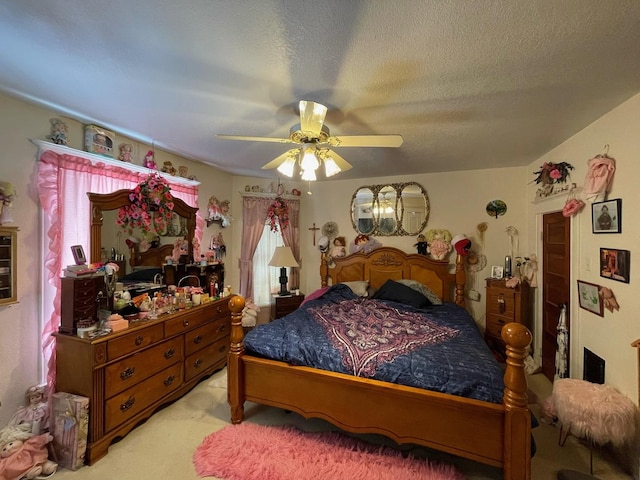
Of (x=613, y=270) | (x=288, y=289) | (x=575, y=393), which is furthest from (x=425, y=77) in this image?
(x=288, y=289)

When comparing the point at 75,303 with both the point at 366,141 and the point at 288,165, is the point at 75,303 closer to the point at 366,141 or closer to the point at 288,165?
the point at 288,165

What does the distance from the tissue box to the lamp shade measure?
101 inches

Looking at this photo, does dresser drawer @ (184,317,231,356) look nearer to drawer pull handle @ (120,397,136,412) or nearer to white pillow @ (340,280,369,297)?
drawer pull handle @ (120,397,136,412)

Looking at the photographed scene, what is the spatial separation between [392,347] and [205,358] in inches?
78.4

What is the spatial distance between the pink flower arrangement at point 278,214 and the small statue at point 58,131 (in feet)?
8.16

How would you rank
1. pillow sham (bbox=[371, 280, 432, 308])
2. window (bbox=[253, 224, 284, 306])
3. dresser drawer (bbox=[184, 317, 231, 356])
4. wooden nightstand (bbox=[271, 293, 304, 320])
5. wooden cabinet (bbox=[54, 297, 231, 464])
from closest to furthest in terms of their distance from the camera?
wooden cabinet (bbox=[54, 297, 231, 464]) → dresser drawer (bbox=[184, 317, 231, 356]) → pillow sham (bbox=[371, 280, 432, 308]) → wooden nightstand (bbox=[271, 293, 304, 320]) → window (bbox=[253, 224, 284, 306])

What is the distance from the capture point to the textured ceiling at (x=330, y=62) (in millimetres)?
1159

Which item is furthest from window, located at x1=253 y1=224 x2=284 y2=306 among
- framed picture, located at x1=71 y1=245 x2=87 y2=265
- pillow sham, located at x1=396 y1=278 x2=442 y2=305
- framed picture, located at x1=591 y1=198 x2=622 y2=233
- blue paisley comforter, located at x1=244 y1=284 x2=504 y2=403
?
framed picture, located at x1=591 y1=198 x2=622 y2=233

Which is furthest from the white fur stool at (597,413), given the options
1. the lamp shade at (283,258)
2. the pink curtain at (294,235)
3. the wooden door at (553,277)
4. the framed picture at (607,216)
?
the pink curtain at (294,235)

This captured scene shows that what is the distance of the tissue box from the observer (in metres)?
1.82

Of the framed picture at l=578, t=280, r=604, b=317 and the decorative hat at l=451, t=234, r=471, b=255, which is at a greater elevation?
the decorative hat at l=451, t=234, r=471, b=255

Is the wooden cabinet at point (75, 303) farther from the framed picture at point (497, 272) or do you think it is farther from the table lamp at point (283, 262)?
the framed picture at point (497, 272)

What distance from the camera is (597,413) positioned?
68.5 inches

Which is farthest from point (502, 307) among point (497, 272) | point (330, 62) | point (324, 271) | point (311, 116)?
point (330, 62)
